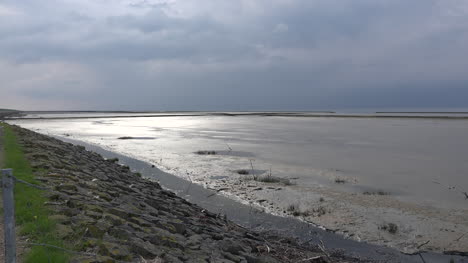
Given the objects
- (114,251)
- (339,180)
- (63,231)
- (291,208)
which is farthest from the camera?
(339,180)

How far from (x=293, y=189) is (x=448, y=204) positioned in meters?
6.00

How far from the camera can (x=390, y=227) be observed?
10.6m

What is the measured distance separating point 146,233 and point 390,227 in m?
7.59

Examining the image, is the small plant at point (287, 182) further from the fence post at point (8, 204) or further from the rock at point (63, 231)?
the fence post at point (8, 204)

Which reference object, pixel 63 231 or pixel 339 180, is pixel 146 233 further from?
pixel 339 180

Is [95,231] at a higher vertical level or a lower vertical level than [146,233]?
higher

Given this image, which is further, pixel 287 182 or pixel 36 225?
pixel 287 182

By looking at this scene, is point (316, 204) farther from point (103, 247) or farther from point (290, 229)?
point (103, 247)

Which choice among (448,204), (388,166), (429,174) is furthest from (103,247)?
(388,166)

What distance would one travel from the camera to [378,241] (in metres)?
9.84

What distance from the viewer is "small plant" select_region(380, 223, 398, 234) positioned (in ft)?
34.4

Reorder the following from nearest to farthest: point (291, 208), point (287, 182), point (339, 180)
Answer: point (291, 208) < point (287, 182) < point (339, 180)

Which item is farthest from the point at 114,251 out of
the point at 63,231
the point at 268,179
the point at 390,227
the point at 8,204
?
the point at 268,179

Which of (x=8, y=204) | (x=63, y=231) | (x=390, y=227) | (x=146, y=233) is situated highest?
(x=8, y=204)
